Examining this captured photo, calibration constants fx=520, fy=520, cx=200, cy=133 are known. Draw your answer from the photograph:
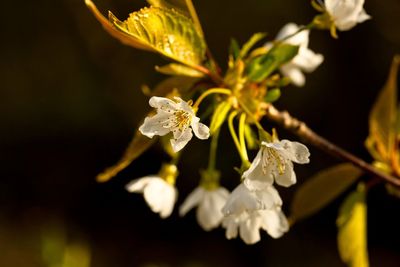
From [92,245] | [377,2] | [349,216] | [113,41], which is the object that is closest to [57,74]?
[113,41]

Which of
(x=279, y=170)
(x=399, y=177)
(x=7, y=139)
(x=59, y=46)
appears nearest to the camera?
(x=279, y=170)

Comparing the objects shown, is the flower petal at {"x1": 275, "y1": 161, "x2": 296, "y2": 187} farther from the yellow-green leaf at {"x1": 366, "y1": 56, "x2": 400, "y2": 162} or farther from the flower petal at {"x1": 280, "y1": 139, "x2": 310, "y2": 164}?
the yellow-green leaf at {"x1": 366, "y1": 56, "x2": 400, "y2": 162}

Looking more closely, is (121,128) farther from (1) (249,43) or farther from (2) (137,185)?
(1) (249,43)

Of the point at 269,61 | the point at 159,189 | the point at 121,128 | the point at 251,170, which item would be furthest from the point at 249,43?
the point at 121,128

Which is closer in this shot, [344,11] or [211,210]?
[344,11]

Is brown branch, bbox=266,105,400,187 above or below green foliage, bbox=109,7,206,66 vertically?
below

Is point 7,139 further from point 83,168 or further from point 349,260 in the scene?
point 349,260

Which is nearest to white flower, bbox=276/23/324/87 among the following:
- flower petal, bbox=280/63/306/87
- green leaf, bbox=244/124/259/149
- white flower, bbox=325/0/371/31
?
flower petal, bbox=280/63/306/87
